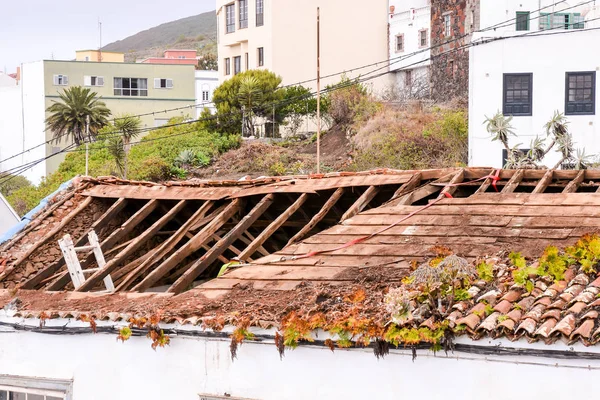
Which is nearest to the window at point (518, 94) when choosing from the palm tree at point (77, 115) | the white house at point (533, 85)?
the white house at point (533, 85)

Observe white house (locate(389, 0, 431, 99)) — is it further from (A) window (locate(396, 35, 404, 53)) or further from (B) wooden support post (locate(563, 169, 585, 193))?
(B) wooden support post (locate(563, 169, 585, 193))

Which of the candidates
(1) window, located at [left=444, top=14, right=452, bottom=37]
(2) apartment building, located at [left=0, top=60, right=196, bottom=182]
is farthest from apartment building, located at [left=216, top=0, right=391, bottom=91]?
(2) apartment building, located at [left=0, top=60, right=196, bottom=182]

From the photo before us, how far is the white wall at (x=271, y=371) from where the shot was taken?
9.34 meters

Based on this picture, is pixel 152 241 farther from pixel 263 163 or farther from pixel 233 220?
pixel 263 163

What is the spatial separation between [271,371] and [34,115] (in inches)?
2440

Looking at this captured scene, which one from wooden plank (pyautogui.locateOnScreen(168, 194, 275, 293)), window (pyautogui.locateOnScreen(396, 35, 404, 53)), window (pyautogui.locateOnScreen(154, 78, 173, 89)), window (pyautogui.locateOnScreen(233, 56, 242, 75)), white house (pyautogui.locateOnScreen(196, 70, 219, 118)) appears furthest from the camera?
white house (pyautogui.locateOnScreen(196, 70, 219, 118))

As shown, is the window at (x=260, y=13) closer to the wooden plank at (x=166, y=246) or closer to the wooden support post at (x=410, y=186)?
the wooden plank at (x=166, y=246)

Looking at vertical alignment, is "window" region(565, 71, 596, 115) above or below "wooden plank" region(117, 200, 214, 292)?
above

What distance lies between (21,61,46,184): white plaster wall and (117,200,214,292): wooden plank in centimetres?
5519

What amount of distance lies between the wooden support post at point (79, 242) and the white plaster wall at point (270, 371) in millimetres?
1665

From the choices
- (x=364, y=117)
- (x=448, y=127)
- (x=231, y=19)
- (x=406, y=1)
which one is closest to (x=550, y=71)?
(x=448, y=127)

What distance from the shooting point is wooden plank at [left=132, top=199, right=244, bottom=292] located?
44.3 feet

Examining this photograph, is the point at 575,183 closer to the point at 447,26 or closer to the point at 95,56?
the point at 447,26

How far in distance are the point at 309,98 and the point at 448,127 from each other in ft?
35.8
